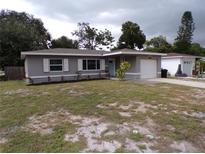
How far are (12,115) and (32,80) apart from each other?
8.65m

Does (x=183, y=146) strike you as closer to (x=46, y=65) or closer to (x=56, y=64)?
(x=46, y=65)

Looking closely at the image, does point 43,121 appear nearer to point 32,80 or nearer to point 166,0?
point 32,80

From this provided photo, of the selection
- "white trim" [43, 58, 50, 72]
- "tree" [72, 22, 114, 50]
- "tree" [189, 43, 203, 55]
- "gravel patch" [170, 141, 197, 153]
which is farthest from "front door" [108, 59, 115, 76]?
"tree" [189, 43, 203, 55]

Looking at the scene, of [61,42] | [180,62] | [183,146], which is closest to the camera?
[183,146]

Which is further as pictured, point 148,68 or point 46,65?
point 148,68

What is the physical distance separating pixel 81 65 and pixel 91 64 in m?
1.11

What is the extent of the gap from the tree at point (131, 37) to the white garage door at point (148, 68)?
69.1 ft

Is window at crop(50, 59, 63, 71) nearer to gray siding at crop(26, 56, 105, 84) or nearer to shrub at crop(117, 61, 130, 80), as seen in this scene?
gray siding at crop(26, 56, 105, 84)

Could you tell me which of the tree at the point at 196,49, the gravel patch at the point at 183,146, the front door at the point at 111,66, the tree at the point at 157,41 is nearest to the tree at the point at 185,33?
the tree at the point at 196,49

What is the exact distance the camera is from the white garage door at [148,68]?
51.7 ft

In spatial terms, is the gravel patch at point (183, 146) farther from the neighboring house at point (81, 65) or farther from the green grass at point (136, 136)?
the neighboring house at point (81, 65)

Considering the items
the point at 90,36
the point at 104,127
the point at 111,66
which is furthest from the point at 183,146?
the point at 90,36

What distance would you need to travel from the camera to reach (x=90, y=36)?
128ft

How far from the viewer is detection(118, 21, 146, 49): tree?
3728 cm
